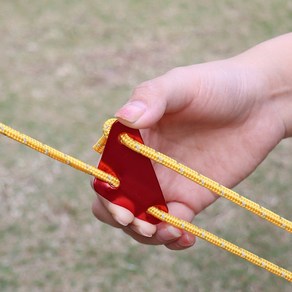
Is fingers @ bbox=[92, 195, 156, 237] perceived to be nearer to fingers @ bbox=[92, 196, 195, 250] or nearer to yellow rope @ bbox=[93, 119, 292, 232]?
fingers @ bbox=[92, 196, 195, 250]

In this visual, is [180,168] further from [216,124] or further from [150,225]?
[216,124]

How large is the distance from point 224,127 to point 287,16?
149 centimetres

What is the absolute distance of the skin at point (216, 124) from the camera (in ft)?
3.44

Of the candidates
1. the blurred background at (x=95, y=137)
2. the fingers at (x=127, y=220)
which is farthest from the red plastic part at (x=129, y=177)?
the blurred background at (x=95, y=137)

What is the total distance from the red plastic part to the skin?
0.18ft

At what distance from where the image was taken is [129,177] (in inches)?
35.4

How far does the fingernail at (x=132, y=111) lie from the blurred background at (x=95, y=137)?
29.9 inches

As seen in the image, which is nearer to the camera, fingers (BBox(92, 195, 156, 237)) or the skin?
fingers (BBox(92, 195, 156, 237))

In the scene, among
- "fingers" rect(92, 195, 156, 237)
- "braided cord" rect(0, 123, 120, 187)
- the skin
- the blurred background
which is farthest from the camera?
the blurred background

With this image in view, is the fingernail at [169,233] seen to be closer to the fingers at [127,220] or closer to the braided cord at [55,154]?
the fingers at [127,220]

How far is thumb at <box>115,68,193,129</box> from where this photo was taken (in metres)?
0.85

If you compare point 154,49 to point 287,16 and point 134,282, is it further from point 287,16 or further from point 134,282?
point 134,282

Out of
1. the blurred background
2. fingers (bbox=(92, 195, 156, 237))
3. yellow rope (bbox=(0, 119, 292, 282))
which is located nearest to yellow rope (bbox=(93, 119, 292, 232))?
yellow rope (bbox=(0, 119, 292, 282))

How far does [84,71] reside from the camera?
215cm
